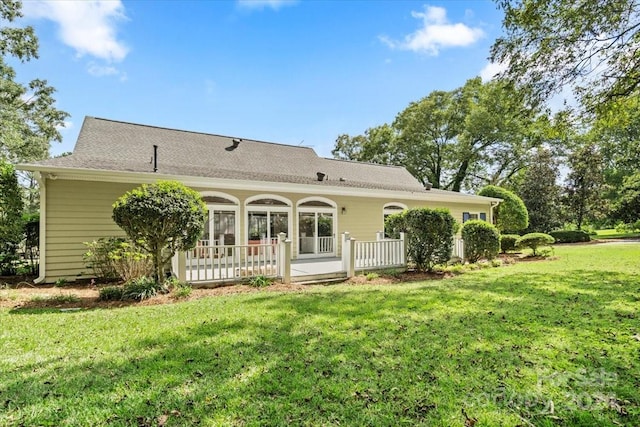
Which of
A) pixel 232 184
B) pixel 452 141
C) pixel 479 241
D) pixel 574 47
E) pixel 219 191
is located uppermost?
pixel 452 141

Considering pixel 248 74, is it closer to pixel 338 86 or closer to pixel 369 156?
pixel 338 86

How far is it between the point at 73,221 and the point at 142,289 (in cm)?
386

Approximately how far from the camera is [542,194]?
2311 cm

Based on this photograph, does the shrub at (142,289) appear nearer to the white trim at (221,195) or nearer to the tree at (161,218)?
the tree at (161,218)

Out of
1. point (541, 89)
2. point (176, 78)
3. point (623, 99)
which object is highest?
point (176, 78)

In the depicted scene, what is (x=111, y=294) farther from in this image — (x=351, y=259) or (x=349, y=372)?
(x=351, y=259)

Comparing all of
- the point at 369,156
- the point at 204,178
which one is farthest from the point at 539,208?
the point at 204,178

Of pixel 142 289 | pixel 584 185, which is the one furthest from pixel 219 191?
pixel 584 185

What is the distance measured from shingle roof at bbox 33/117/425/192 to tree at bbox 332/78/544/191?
48.7 feet

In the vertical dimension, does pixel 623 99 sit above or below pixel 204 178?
above

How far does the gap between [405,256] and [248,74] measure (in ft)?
34.2

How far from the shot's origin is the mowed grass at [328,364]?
7.81 ft

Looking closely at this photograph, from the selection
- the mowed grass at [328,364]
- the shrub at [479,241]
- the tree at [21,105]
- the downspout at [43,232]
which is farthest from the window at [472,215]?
the tree at [21,105]

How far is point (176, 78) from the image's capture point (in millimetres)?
13711
